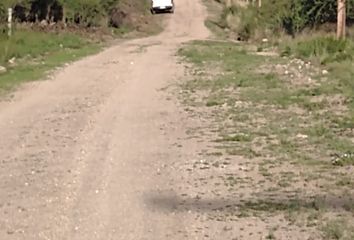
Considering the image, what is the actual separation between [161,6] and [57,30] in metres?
19.8

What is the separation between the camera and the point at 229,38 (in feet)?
161

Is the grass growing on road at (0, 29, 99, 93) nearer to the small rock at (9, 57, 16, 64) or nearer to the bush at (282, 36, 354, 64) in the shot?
the small rock at (9, 57, 16, 64)

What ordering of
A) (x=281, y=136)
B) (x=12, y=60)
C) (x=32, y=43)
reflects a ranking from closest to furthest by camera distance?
(x=281, y=136) → (x=12, y=60) → (x=32, y=43)

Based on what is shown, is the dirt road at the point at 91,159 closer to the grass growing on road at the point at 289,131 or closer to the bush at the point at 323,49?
the grass growing on road at the point at 289,131

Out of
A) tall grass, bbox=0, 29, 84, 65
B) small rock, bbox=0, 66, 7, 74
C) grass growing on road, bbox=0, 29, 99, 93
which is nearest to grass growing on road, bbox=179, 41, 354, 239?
grass growing on road, bbox=0, 29, 99, 93

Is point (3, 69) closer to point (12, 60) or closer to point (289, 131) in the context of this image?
point (12, 60)

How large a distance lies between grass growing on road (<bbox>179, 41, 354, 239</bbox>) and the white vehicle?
1436 inches

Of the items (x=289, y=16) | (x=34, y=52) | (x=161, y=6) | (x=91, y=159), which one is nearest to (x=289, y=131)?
(x=91, y=159)

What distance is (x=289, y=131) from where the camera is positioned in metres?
14.4

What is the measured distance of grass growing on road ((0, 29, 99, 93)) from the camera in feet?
81.9

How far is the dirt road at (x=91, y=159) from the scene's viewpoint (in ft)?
29.8

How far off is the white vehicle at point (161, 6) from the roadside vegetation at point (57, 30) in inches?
19.1

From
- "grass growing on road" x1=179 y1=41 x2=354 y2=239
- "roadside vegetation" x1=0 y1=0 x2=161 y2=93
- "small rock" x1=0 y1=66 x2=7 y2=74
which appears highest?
"grass growing on road" x1=179 y1=41 x2=354 y2=239

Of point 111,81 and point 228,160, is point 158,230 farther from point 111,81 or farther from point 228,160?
point 111,81
